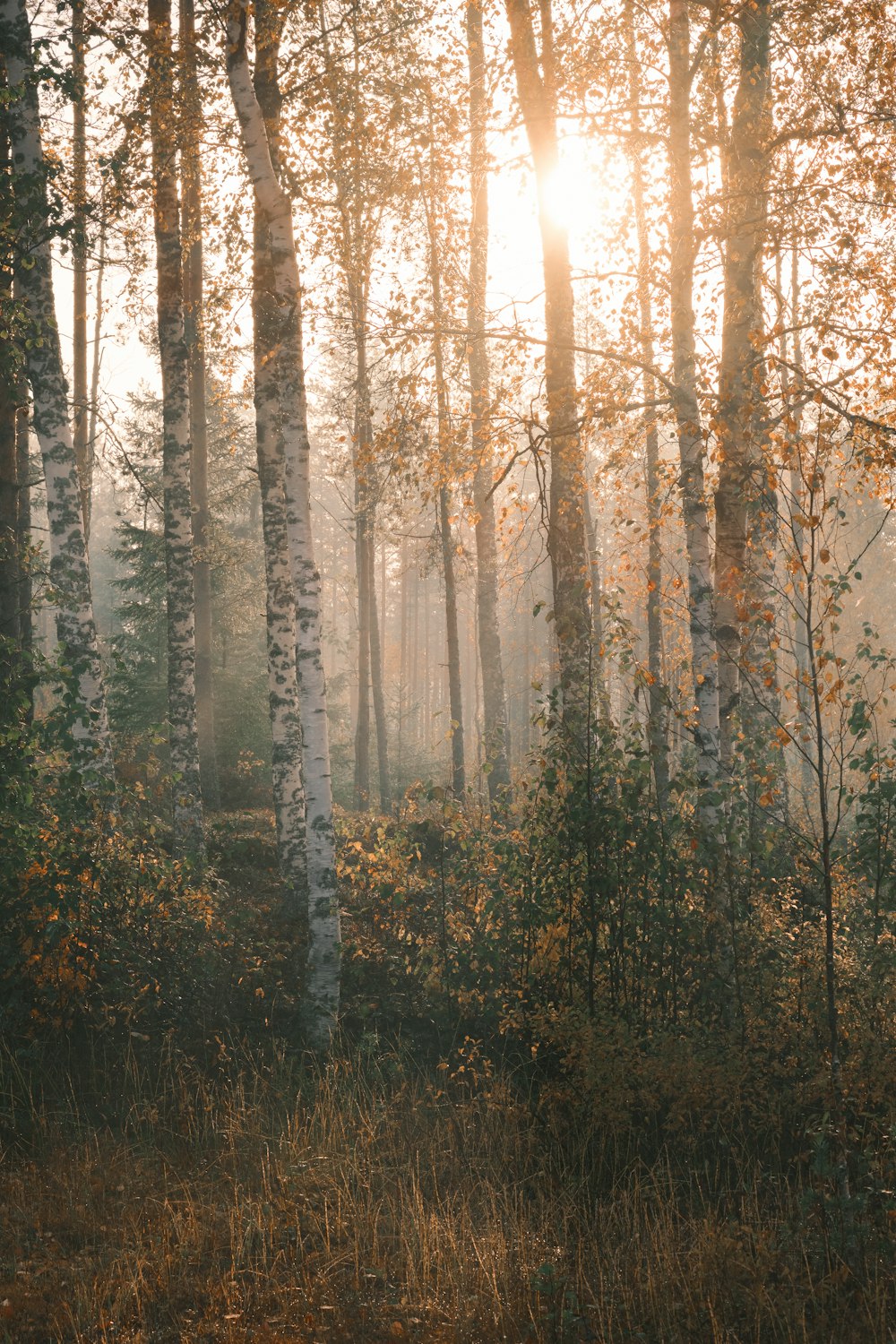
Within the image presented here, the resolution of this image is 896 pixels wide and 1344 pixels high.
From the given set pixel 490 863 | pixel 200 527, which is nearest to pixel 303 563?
pixel 490 863

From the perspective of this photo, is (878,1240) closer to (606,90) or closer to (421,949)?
(421,949)

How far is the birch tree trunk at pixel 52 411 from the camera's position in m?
8.72

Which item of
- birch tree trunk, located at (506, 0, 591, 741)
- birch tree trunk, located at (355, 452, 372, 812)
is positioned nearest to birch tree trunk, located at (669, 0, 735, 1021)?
birch tree trunk, located at (506, 0, 591, 741)

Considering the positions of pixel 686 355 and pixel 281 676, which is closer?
pixel 686 355

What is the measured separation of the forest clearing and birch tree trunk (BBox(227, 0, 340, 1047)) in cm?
4

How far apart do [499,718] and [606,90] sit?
10358 millimetres

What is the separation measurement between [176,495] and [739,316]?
6668mm

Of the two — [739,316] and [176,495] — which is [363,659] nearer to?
[176,495]

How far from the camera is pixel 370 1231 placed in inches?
185

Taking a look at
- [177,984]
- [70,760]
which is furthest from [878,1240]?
[70,760]

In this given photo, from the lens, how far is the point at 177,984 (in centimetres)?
702

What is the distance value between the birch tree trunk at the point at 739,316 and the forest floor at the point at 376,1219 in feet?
11.0

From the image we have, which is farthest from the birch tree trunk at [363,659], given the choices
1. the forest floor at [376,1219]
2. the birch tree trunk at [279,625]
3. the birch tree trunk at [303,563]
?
the forest floor at [376,1219]

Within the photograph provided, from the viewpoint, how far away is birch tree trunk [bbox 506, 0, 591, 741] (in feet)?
26.1
